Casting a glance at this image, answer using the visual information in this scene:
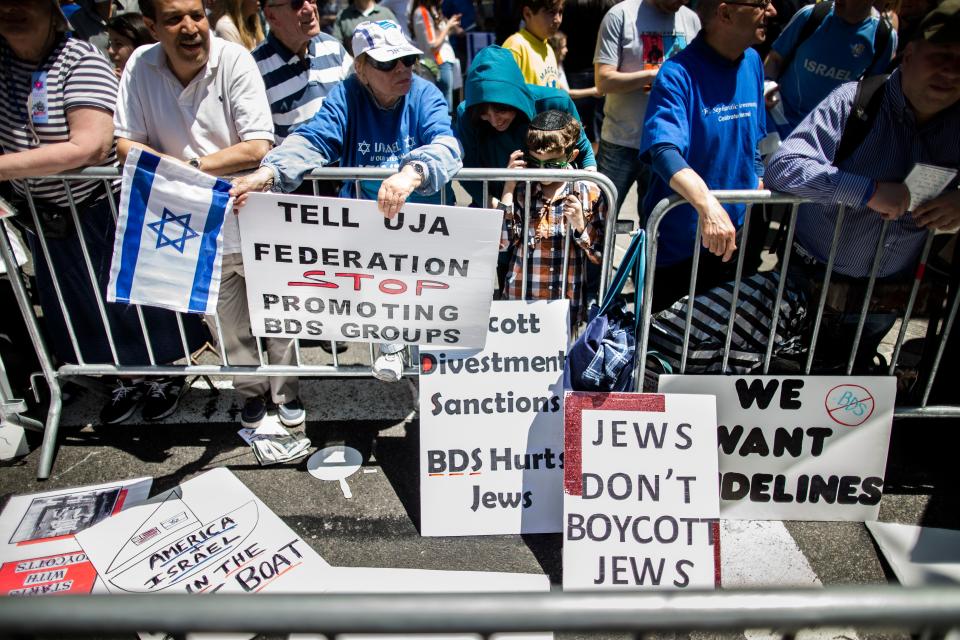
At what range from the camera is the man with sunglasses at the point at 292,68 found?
147 inches

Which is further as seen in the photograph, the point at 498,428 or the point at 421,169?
the point at 498,428

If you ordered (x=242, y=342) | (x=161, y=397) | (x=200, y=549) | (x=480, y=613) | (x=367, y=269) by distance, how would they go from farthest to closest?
(x=161, y=397) < (x=242, y=342) < (x=367, y=269) < (x=200, y=549) < (x=480, y=613)

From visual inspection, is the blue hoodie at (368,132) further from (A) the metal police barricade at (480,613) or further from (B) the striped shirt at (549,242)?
(A) the metal police barricade at (480,613)

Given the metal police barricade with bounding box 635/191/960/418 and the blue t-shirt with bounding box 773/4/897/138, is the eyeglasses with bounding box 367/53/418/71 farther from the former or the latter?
the blue t-shirt with bounding box 773/4/897/138

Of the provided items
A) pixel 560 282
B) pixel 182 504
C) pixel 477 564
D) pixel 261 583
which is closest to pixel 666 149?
pixel 560 282

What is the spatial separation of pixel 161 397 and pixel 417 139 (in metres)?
2.22

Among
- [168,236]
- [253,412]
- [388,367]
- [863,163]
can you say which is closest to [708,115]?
[863,163]

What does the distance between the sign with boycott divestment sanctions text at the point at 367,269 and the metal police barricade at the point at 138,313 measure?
0.88 feet

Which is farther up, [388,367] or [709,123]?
[709,123]

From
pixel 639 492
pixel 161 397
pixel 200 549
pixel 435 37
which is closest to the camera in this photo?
pixel 639 492

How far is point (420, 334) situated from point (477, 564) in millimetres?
1061

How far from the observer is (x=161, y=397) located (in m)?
3.92

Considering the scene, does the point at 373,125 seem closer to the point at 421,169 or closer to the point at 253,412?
the point at 421,169

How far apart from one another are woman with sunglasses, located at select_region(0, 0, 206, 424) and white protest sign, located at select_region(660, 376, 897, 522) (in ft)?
9.41
